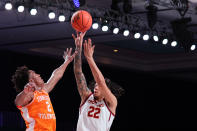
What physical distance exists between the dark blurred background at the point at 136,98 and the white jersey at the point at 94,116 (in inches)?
287

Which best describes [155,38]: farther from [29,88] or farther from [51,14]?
Answer: [29,88]

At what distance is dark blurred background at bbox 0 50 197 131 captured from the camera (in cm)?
1320

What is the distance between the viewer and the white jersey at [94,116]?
547cm

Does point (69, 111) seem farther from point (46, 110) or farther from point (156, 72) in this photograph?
point (46, 110)

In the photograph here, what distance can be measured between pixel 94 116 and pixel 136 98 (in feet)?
32.4

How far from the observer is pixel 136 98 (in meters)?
15.3

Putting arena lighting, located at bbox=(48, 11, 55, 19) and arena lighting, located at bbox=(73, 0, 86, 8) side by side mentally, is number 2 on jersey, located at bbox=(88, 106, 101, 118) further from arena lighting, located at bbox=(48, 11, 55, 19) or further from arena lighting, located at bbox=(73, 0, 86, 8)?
arena lighting, located at bbox=(48, 11, 55, 19)

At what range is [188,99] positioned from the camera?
15.9 meters

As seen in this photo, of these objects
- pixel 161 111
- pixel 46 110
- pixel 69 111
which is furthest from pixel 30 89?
pixel 161 111

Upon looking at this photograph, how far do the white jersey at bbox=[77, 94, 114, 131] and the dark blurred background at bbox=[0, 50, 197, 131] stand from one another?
7286 millimetres

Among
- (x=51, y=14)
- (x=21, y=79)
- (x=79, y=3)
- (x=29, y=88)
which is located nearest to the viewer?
(x=29, y=88)

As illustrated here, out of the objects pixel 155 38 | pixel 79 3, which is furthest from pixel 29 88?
pixel 155 38

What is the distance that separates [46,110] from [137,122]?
1016 cm

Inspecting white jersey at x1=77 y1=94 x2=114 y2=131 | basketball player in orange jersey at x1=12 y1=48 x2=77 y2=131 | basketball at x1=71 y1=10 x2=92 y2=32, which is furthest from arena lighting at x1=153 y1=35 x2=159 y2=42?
basketball player in orange jersey at x1=12 y1=48 x2=77 y2=131
